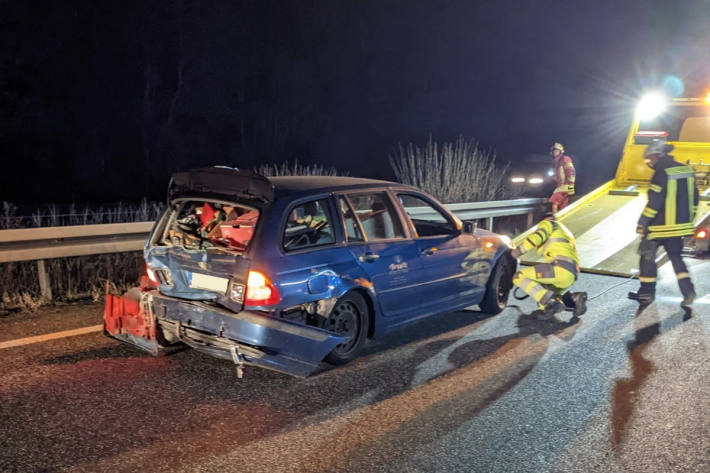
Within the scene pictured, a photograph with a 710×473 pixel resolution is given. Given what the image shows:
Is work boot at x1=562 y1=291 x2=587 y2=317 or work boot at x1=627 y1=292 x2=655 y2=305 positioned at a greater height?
work boot at x1=562 y1=291 x2=587 y2=317

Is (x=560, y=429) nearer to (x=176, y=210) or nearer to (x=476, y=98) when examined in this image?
(x=176, y=210)

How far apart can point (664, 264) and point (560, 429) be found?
6.45 metres

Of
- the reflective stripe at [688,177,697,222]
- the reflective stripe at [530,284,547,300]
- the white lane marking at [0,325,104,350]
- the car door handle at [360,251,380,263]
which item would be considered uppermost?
the reflective stripe at [688,177,697,222]

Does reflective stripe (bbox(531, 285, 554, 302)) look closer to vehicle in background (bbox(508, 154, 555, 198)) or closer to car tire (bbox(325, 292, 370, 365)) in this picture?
car tire (bbox(325, 292, 370, 365))

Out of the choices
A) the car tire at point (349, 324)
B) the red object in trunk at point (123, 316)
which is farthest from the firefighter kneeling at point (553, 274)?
the red object in trunk at point (123, 316)

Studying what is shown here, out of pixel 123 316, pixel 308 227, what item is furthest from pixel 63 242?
pixel 308 227

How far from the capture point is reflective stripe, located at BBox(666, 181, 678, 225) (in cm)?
742

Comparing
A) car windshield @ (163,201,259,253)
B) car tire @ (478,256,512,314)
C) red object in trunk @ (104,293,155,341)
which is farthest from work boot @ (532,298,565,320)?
red object in trunk @ (104,293,155,341)

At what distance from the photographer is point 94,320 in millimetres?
6375

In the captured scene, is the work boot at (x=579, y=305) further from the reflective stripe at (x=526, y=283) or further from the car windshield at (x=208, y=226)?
the car windshield at (x=208, y=226)

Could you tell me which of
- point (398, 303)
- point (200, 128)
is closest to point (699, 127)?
point (398, 303)

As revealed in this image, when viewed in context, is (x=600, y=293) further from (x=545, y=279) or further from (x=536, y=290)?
(x=536, y=290)

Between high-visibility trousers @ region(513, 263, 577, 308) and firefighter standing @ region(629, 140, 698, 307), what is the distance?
108cm

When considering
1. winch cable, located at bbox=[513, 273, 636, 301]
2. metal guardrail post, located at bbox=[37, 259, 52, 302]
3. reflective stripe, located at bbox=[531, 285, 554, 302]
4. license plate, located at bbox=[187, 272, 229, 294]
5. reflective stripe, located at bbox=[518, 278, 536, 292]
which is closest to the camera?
license plate, located at bbox=[187, 272, 229, 294]
